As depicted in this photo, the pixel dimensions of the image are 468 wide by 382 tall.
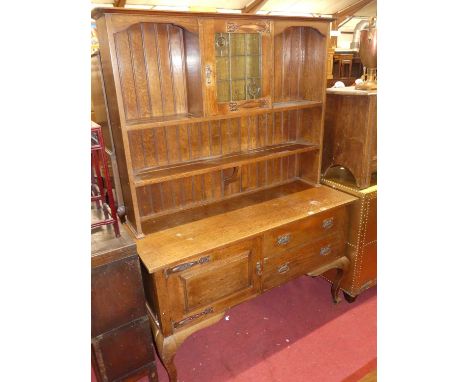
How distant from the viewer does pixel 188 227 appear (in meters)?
1.85

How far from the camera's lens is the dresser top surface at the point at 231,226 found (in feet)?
5.29

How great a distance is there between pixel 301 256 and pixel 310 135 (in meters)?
0.86

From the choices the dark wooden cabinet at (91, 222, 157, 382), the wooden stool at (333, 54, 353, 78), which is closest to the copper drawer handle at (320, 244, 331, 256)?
the dark wooden cabinet at (91, 222, 157, 382)

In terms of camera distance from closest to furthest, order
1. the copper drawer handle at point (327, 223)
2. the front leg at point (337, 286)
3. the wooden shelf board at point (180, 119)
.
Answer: the wooden shelf board at point (180, 119) < the copper drawer handle at point (327, 223) < the front leg at point (337, 286)

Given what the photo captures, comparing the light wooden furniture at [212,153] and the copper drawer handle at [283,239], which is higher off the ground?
the light wooden furniture at [212,153]

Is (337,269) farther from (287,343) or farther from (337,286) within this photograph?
(287,343)

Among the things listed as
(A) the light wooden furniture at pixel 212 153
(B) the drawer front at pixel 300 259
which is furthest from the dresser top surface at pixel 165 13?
(B) the drawer front at pixel 300 259

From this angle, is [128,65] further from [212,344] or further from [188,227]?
[212,344]

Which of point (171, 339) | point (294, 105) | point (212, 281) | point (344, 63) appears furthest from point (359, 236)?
point (344, 63)

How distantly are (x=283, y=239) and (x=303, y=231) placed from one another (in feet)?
0.53

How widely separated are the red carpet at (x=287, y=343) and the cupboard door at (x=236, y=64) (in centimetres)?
147

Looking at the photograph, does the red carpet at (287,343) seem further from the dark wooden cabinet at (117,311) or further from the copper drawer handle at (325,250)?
the copper drawer handle at (325,250)

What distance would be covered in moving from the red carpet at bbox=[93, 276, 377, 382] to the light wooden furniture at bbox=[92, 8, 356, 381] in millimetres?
301
